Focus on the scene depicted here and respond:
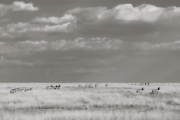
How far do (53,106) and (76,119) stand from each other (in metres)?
9.44

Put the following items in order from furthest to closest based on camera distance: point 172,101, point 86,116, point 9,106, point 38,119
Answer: point 172,101 → point 9,106 → point 86,116 → point 38,119

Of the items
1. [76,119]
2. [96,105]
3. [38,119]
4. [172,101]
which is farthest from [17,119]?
[172,101]

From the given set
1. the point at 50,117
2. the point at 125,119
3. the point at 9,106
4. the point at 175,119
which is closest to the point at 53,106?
the point at 9,106

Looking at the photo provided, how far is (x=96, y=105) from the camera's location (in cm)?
2622

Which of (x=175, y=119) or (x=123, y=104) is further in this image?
(x=123, y=104)

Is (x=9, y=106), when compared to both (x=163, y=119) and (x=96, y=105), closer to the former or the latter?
(x=96, y=105)

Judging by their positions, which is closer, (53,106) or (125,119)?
(125,119)

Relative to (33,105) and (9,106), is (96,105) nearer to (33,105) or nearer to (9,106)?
(33,105)

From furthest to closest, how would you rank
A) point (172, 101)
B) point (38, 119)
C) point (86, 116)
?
point (172, 101), point (86, 116), point (38, 119)

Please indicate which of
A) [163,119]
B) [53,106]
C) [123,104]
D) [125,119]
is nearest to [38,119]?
[125,119]

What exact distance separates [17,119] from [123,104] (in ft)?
41.5

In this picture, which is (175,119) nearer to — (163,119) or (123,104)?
(163,119)

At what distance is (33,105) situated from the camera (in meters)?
26.0

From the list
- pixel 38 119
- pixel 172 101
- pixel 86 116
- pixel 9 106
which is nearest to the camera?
pixel 38 119
